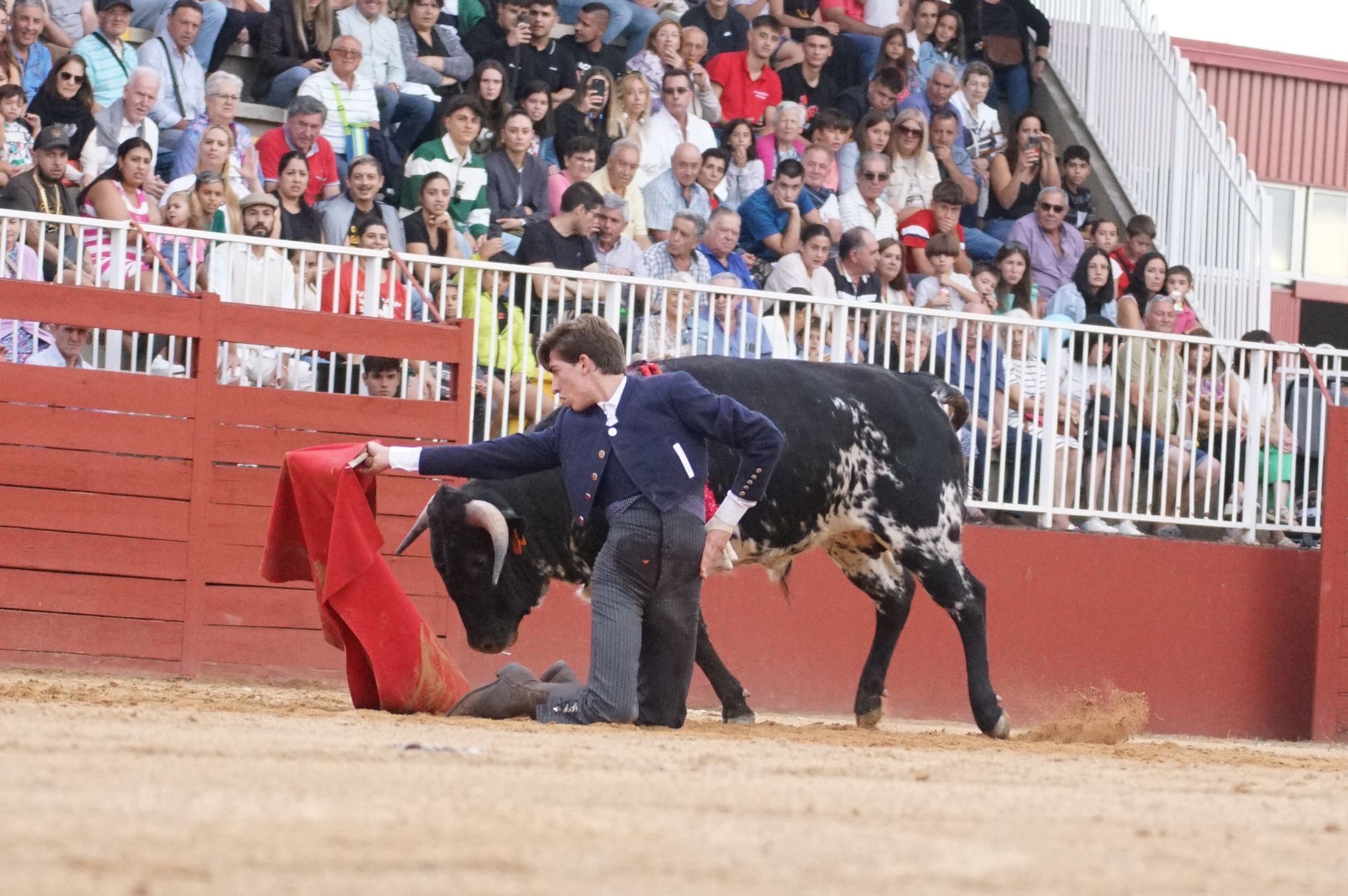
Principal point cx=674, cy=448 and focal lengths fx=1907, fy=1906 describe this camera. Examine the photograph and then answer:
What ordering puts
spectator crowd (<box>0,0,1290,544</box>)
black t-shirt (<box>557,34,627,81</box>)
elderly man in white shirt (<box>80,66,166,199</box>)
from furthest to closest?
black t-shirt (<box>557,34,627,81</box>)
elderly man in white shirt (<box>80,66,166,199</box>)
spectator crowd (<box>0,0,1290,544</box>)

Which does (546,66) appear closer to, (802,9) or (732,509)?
(802,9)

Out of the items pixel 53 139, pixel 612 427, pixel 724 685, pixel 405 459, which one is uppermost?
pixel 53 139

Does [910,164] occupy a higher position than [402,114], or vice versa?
[910,164]

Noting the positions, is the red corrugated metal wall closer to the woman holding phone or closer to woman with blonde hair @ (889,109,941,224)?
the woman holding phone

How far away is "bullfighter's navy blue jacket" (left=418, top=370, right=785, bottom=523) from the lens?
20.8 ft

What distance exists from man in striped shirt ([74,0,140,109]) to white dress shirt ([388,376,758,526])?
506 centimetres

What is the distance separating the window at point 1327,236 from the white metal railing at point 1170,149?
4.38m

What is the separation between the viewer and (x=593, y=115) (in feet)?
40.1

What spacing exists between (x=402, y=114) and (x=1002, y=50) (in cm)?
571

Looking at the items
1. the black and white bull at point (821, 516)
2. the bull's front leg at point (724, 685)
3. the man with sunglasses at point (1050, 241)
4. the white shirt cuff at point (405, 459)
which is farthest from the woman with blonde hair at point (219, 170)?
the man with sunglasses at point (1050, 241)

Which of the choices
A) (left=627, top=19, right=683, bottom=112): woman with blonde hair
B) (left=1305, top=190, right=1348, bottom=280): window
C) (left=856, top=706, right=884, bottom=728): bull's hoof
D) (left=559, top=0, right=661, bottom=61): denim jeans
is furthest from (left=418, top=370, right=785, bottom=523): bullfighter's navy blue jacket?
(left=1305, top=190, right=1348, bottom=280): window

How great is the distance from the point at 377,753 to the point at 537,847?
1.56 meters

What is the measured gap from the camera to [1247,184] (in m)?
13.8

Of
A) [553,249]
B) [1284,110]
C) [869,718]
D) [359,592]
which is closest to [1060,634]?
[869,718]
